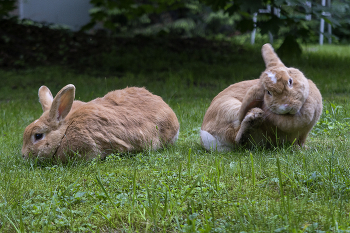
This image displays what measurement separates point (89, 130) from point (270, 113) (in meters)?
1.63

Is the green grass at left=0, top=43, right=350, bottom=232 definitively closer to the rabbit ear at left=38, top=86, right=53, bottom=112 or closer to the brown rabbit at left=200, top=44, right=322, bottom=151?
the brown rabbit at left=200, top=44, right=322, bottom=151

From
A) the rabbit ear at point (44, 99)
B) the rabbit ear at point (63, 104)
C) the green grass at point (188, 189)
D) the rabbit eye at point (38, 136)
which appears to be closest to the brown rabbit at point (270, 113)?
the green grass at point (188, 189)

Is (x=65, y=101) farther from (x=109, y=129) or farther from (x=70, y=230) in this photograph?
(x=70, y=230)

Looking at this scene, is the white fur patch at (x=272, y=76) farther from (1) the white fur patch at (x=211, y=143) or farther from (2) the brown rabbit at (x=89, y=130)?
(2) the brown rabbit at (x=89, y=130)

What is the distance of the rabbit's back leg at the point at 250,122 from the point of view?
10.3 feet

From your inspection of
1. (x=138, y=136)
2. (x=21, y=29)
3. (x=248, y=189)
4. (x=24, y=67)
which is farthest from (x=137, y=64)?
(x=248, y=189)

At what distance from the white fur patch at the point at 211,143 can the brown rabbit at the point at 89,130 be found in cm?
43

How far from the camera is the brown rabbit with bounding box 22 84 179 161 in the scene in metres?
3.44

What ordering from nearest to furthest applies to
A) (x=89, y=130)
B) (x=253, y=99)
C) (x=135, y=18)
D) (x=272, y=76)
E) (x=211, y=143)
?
(x=272, y=76)
(x=253, y=99)
(x=89, y=130)
(x=211, y=143)
(x=135, y=18)

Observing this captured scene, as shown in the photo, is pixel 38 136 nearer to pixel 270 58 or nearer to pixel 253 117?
pixel 253 117

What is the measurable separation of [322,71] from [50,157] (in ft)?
22.5

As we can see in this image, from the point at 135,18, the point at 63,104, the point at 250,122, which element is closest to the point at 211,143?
the point at 250,122

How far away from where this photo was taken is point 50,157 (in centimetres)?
347

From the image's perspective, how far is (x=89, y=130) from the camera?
3.47m
